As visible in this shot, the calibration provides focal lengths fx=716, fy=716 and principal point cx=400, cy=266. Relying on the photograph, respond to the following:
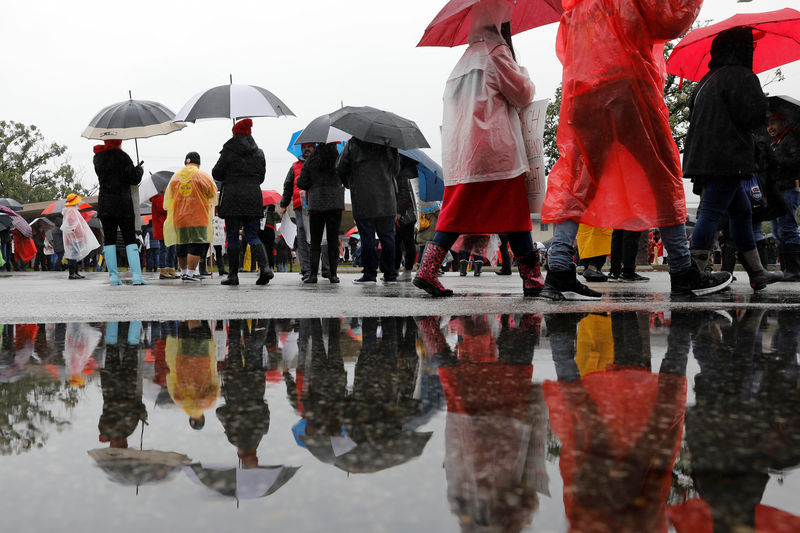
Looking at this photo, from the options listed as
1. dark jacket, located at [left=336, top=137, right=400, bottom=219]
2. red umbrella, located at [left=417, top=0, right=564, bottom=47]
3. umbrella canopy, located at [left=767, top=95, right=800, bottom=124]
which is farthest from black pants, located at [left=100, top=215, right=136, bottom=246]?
umbrella canopy, located at [left=767, top=95, right=800, bottom=124]

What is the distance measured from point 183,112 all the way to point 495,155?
250 inches

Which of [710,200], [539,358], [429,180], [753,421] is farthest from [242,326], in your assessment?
[429,180]

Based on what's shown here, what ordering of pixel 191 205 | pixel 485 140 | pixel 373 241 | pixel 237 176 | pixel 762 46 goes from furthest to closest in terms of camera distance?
pixel 191 205
pixel 373 241
pixel 237 176
pixel 762 46
pixel 485 140

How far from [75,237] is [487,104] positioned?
475 inches

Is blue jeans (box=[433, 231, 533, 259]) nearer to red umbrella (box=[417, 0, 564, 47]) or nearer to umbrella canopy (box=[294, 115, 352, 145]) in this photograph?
red umbrella (box=[417, 0, 564, 47])

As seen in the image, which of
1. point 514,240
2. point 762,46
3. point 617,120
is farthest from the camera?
point 762,46

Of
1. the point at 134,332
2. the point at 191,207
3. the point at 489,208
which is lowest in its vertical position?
the point at 134,332

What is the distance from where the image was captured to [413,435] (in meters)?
1.24

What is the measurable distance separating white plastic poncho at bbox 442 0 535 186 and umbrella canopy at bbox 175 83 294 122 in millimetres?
5138

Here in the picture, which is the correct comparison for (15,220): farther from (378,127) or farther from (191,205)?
(378,127)

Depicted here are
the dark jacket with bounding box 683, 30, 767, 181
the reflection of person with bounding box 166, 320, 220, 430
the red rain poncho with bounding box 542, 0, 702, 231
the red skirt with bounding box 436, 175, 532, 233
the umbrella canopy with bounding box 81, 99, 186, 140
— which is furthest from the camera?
the umbrella canopy with bounding box 81, 99, 186, 140

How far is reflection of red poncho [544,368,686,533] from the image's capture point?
2.82 ft

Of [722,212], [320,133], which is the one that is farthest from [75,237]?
[722,212]

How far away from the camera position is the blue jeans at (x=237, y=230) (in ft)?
29.1
